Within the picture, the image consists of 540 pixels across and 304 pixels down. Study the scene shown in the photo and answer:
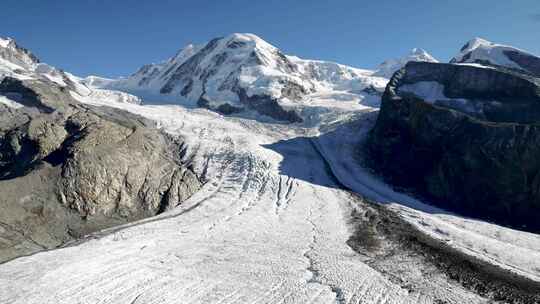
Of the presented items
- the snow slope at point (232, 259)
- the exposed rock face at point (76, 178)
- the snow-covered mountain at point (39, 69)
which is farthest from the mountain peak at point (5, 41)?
the snow slope at point (232, 259)

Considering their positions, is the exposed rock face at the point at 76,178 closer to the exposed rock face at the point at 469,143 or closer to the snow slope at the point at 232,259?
the snow slope at the point at 232,259

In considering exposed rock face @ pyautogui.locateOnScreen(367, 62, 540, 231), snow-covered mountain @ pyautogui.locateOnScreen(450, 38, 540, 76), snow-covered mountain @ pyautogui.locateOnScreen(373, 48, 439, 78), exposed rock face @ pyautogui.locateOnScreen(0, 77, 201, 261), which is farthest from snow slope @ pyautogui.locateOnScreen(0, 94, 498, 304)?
snow-covered mountain @ pyautogui.locateOnScreen(373, 48, 439, 78)

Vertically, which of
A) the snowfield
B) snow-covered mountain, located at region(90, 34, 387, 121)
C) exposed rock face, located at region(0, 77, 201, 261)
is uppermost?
snow-covered mountain, located at region(90, 34, 387, 121)

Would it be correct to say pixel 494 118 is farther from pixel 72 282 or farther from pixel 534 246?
pixel 72 282

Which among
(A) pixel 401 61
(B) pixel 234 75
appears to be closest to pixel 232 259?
(B) pixel 234 75

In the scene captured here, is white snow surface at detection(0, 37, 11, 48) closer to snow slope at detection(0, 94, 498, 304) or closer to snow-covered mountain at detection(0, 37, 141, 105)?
snow-covered mountain at detection(0, 37, 141, 105)

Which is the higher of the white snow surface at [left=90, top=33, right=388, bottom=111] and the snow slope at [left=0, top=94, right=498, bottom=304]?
the white snow surface at [left=90, top=33, right=388, bottom=111]

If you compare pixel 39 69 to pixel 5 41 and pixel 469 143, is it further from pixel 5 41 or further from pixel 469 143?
pixel 469 143
